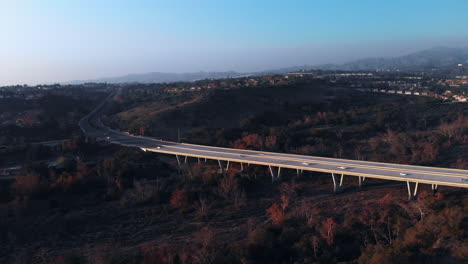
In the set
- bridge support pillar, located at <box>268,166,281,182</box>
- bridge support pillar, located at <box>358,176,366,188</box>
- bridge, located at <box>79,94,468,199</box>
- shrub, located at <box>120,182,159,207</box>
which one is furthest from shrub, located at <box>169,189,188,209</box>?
bridge support pillar, located at <box>358,176,366,188</box>

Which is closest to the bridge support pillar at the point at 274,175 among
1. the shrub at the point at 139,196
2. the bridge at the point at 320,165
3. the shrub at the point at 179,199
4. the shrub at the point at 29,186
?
the bridge at the point at 320,165

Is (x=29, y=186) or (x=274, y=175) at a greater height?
(x=29, y=186)

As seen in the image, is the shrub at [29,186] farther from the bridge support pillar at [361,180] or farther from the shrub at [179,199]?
the bridge support pillar at [361,180]

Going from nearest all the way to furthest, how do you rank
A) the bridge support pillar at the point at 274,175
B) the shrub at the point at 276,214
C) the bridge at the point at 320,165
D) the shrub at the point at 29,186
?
the shrub at the point at 276,214 < the bridge at the point at 320,165 < the shrub at the point at 29,186 < the bridge support pillar at the point at 274,175

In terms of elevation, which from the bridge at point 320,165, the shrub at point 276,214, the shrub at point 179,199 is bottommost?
the shrub at point 276,214

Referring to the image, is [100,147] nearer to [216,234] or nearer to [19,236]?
[19,236]

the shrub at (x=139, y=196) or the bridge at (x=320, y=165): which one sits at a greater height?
the bridge at (x=320, y=165)

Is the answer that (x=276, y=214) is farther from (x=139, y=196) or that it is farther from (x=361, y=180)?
(x=139, y=196)

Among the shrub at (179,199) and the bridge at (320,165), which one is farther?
the shrub at (179,199)

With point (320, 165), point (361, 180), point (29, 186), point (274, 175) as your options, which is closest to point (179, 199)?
point (274, 175)
